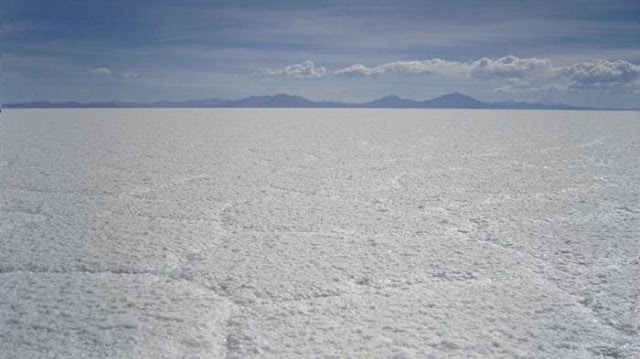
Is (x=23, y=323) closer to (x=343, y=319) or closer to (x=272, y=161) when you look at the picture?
(x=343, y=319)

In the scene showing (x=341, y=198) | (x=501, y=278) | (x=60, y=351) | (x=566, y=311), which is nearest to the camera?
(x=60, y=351)

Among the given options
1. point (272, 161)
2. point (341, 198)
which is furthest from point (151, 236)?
point (272, 161)

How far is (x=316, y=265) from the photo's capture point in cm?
163

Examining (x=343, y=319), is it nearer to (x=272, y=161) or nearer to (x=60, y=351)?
(x=60, y=351)

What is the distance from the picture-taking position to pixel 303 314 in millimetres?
1271

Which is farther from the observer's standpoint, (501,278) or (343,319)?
(501,278)

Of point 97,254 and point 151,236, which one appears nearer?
point 97,254

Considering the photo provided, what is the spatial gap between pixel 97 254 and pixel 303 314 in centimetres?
81

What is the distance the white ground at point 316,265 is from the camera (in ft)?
3.79

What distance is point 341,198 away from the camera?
2.72 metres

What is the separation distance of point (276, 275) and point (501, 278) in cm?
65

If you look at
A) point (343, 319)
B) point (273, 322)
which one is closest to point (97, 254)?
point (273, 322)

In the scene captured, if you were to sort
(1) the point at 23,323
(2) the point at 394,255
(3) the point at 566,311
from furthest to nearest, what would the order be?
(2) the point at 394,255
(3) the point at 566,311
(1) the point at 23,323

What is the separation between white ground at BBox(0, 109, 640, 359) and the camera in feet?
3.79
